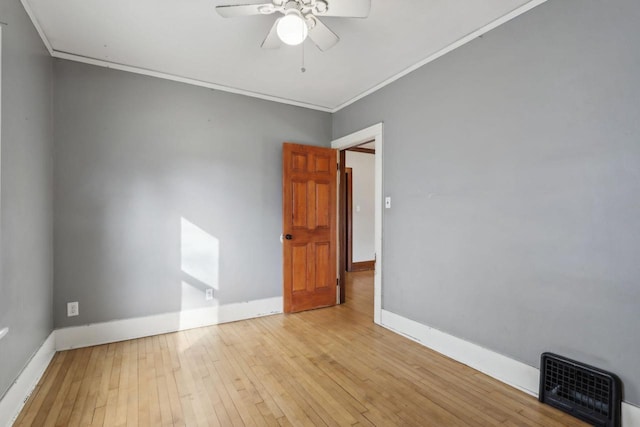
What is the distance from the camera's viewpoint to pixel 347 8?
1790 millimetres

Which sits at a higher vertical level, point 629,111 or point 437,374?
point 629,111

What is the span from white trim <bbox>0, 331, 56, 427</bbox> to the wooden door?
7.13 feet

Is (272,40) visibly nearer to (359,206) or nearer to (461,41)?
(461,41)

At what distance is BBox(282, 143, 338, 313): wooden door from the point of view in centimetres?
363

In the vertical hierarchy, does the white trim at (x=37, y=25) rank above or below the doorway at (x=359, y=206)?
above

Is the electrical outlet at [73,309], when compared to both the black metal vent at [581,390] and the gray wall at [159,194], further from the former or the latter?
the black metal vent at [581,390]

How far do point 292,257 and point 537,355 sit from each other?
2.48 metres

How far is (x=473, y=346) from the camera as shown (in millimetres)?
2375

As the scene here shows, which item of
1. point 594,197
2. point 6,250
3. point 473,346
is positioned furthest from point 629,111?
point 6,250

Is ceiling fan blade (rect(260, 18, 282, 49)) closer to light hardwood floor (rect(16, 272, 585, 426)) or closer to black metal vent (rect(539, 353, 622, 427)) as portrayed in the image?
light hardwood floor (rect(16, 272, 585, 426))

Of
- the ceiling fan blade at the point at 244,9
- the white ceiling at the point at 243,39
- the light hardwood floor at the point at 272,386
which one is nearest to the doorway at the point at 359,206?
the white ceiling at the point at 243,39

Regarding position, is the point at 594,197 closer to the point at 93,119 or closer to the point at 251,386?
the point at 251,386

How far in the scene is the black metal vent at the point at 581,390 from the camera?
1.65 m

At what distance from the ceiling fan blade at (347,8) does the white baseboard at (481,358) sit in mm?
2533
